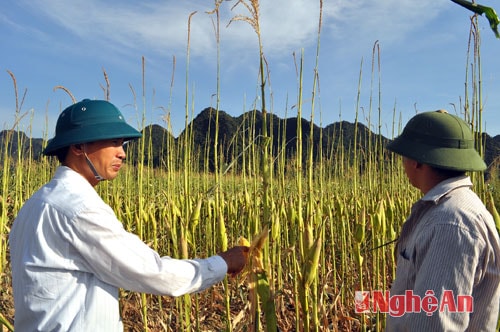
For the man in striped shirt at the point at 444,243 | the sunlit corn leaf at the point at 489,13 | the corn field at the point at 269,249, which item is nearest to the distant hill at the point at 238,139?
the corn field at the point at 269,249

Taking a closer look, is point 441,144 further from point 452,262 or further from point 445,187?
point 452,262

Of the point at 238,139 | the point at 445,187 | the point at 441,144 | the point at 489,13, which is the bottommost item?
the point at 445,187

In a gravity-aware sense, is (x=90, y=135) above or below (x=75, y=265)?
above

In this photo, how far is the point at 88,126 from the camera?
1.19 meters

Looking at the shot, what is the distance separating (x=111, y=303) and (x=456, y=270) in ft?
2.98

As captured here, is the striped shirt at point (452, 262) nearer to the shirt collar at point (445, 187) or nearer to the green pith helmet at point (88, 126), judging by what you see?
the shirt collar at point (445, 187)

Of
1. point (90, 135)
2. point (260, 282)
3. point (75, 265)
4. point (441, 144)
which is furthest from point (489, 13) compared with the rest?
point (75, 265)

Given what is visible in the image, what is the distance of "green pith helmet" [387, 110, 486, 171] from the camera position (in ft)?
3.79

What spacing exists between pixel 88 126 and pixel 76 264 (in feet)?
1.32

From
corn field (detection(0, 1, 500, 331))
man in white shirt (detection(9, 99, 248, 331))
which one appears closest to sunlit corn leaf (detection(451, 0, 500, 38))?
corn field (detection(0, 1, 500, 331))

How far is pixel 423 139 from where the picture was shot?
1.21m

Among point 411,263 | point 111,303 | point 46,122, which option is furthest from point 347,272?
point 46,122

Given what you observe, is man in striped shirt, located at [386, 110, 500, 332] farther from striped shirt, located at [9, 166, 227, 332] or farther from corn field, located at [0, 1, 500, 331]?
striped shirt, located at [9, 166, 227, 332]

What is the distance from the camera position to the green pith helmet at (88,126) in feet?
3.85
